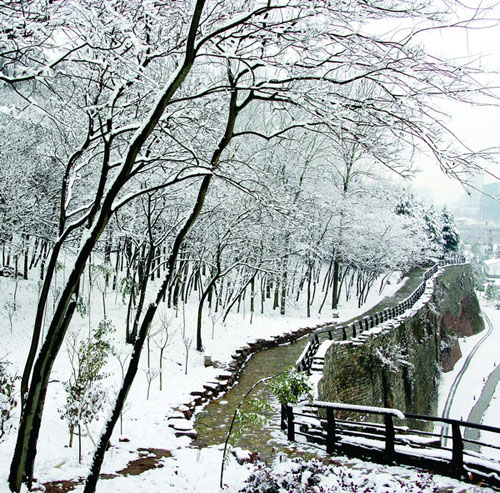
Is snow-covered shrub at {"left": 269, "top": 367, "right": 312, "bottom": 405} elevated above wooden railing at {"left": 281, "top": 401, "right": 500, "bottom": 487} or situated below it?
above

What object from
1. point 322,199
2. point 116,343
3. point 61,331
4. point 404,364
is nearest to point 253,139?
point 322,199

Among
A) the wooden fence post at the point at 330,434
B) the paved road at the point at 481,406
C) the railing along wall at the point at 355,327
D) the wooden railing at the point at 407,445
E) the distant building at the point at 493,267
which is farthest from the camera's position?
the distant building at the point at 493,267

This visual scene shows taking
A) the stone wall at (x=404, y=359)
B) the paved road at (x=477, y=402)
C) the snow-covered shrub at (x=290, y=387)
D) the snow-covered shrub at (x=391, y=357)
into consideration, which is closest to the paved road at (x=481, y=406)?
the paved road at (x=477, y=402)

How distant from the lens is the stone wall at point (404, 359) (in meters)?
14.1

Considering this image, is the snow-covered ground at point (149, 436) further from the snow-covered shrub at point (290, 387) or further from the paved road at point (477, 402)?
the paved road at point (477, 402)

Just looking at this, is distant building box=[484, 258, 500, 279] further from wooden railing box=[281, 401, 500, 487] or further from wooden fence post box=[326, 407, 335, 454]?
wooden fence post box=[326, 407, 335, 454]

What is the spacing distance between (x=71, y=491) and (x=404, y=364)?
1762 centimetres

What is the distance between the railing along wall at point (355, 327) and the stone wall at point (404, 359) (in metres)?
0.45

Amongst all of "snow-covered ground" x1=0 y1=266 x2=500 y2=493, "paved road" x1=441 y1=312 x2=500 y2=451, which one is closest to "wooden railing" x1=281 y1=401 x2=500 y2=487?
"snow-covered ground" x1=0 y1=266 x2=500 y2=493

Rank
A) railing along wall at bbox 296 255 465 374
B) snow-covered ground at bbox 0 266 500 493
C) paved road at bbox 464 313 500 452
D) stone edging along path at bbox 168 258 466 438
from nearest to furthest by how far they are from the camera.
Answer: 1. snow-covered ground at bbox 0 266 500 493
2. stone edging along path at bbox 168 258 466 438
3. railing along wall at bbox 296 255 465 374
4. paved road at bbox 464 313 500 452

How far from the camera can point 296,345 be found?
19.5m

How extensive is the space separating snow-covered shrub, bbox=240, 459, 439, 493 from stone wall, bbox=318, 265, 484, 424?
4.54m

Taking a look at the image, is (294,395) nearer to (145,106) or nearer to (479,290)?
(145,106)

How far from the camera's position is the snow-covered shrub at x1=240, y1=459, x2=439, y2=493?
542 cm
